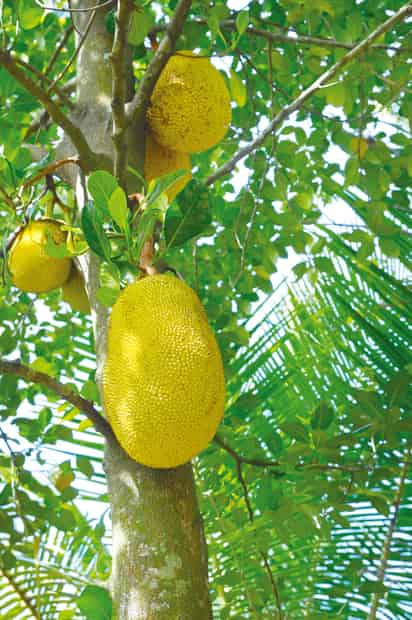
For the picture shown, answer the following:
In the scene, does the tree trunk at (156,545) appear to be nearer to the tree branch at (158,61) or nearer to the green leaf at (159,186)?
the green leaf at (159,186)

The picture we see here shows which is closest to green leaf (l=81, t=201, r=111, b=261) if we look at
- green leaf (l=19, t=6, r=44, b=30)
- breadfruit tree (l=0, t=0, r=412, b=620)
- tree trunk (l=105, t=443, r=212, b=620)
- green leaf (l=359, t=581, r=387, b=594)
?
breadfruit tree (l=0, t=0, r=412, b=620)

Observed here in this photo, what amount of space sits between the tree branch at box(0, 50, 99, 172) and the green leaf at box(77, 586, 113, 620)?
27.2 inches

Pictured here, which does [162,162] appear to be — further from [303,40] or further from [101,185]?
[101,185]

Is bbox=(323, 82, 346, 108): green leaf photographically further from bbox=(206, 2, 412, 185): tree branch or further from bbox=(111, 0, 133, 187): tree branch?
bbox=(111, 0, 133, 187): tree branch

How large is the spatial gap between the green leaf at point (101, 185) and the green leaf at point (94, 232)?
16mm

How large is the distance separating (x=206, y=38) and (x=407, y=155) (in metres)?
0.81

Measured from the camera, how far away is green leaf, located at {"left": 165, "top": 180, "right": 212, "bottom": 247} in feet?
3.31

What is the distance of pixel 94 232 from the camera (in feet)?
3.14

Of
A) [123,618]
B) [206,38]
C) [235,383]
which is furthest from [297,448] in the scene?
[206,38]

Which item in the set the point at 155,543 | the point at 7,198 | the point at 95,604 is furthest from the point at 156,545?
the point at 7,198

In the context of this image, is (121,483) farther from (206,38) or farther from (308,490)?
(206,38)

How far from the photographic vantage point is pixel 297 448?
1.16 metres

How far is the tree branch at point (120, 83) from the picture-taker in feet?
3.21

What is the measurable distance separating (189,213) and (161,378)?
0.24 meters
